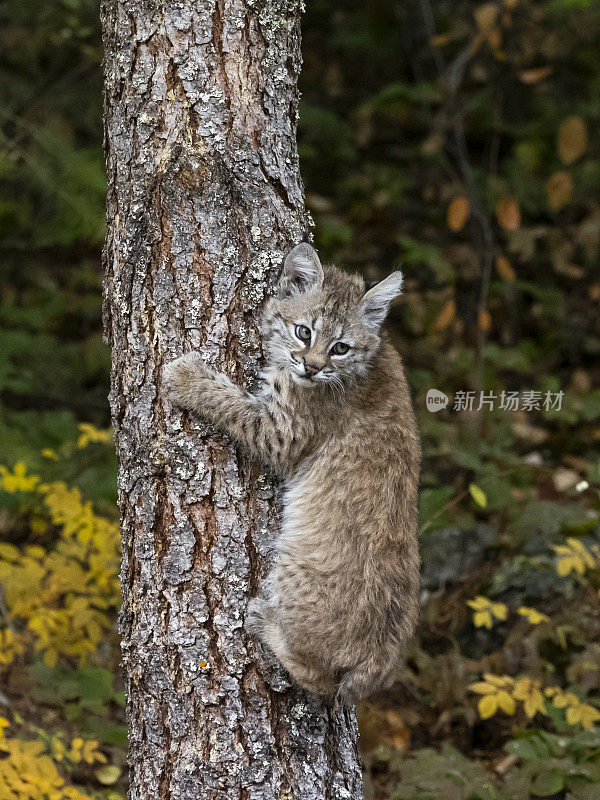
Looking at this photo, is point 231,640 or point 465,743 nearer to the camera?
point 231,640

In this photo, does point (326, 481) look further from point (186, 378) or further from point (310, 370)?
point (186, 378)

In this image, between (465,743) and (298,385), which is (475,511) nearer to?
(465,743)

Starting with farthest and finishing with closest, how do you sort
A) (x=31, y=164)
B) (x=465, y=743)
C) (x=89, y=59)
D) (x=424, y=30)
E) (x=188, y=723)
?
1. (x=424, y=30)
2. (x=89, y=59)
3. (x=31, y=164)
4. (x=465, y=743)
5. (x=188, y=723)

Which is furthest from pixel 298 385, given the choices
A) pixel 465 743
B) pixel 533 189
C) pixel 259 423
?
pixel 533 189

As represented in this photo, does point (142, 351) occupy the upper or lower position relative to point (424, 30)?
lower

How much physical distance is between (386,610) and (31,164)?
14.1 ft

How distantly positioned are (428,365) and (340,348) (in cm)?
397

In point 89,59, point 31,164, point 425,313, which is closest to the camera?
point 31,164

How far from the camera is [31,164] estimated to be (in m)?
5.88

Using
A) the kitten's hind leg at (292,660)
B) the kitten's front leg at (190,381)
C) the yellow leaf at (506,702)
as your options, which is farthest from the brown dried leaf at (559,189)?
the kitten's hind leg at (292,660)

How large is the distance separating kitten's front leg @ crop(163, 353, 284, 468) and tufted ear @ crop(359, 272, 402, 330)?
77 centimetres

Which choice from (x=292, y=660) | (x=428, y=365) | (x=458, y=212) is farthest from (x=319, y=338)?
(x=428, y=365)

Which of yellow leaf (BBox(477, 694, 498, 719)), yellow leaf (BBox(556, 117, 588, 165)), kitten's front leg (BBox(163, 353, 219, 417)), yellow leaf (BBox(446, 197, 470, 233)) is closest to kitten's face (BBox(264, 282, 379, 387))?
kitten's front leg (BBox(163, 353, 219, 417))

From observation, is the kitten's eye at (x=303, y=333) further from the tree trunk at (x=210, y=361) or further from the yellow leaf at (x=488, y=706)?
the yellow leaf at (x=488, y=706)
